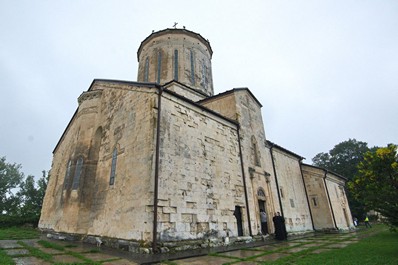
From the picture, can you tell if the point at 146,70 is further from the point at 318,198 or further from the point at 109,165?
the point at 318,198

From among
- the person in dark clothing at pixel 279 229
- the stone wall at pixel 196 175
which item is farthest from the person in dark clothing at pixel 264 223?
the stone wall at pixel 196 175

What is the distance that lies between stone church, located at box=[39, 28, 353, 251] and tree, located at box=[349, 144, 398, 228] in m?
5.15

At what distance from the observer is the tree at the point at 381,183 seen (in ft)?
16.6

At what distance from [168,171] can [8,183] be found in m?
36.4

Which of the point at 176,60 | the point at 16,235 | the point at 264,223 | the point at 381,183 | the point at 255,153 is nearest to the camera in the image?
the point at 381,183

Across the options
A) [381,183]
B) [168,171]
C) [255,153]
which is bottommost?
[381,183]

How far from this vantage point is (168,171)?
24.9 ft

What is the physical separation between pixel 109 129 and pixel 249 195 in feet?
25.1

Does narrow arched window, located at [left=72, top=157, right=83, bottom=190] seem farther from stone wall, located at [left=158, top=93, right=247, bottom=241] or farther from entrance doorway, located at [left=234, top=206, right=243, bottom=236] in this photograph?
entrance doorway, located at [left=234, top=206, right=243, bottom=236]

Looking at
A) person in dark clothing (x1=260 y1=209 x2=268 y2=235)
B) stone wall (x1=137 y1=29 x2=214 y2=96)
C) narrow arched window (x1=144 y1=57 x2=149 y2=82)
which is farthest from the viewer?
narrow arched window (x1=144 y1=57 x2=149 y2=82)

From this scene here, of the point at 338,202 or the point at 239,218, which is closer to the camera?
the point at 239,218

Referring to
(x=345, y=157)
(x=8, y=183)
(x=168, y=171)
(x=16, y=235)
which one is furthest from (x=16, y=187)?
(x=345, y=157)

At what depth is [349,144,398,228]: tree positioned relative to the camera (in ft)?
16.6

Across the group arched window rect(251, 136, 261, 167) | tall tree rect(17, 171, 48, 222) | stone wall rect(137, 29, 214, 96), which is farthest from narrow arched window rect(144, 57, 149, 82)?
tall tree rect(17, 171, 48, 222)
